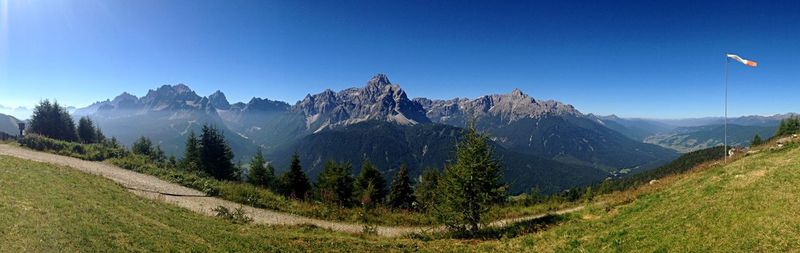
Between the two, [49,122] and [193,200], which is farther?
[49,122]

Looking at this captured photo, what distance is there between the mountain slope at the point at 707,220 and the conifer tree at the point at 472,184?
11.3ft

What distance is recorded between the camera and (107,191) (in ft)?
79.1

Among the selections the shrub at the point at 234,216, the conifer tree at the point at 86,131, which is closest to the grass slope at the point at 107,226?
the shrub at the point at 234,216

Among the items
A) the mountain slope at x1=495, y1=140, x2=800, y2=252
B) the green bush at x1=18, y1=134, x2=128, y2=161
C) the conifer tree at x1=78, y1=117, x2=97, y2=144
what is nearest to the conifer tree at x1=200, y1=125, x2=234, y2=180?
the green bush at x1=18, y1=134, x2=128, y2=161

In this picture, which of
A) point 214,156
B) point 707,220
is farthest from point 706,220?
point 214,156

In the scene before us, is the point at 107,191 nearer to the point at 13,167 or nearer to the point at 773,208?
the point at 13,167

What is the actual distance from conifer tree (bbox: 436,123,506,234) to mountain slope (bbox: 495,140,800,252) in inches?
136

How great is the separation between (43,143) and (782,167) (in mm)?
66372

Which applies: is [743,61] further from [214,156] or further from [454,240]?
[214,156]

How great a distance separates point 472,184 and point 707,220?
12.8m

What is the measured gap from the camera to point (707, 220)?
667 inches

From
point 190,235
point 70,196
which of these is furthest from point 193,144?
point 190,235

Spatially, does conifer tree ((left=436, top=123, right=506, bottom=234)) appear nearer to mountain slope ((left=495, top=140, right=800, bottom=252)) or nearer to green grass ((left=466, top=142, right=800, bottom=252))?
green grass ((left=466, top=142, right=800, bottom=252))

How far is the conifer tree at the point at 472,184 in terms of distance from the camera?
84.0ft
